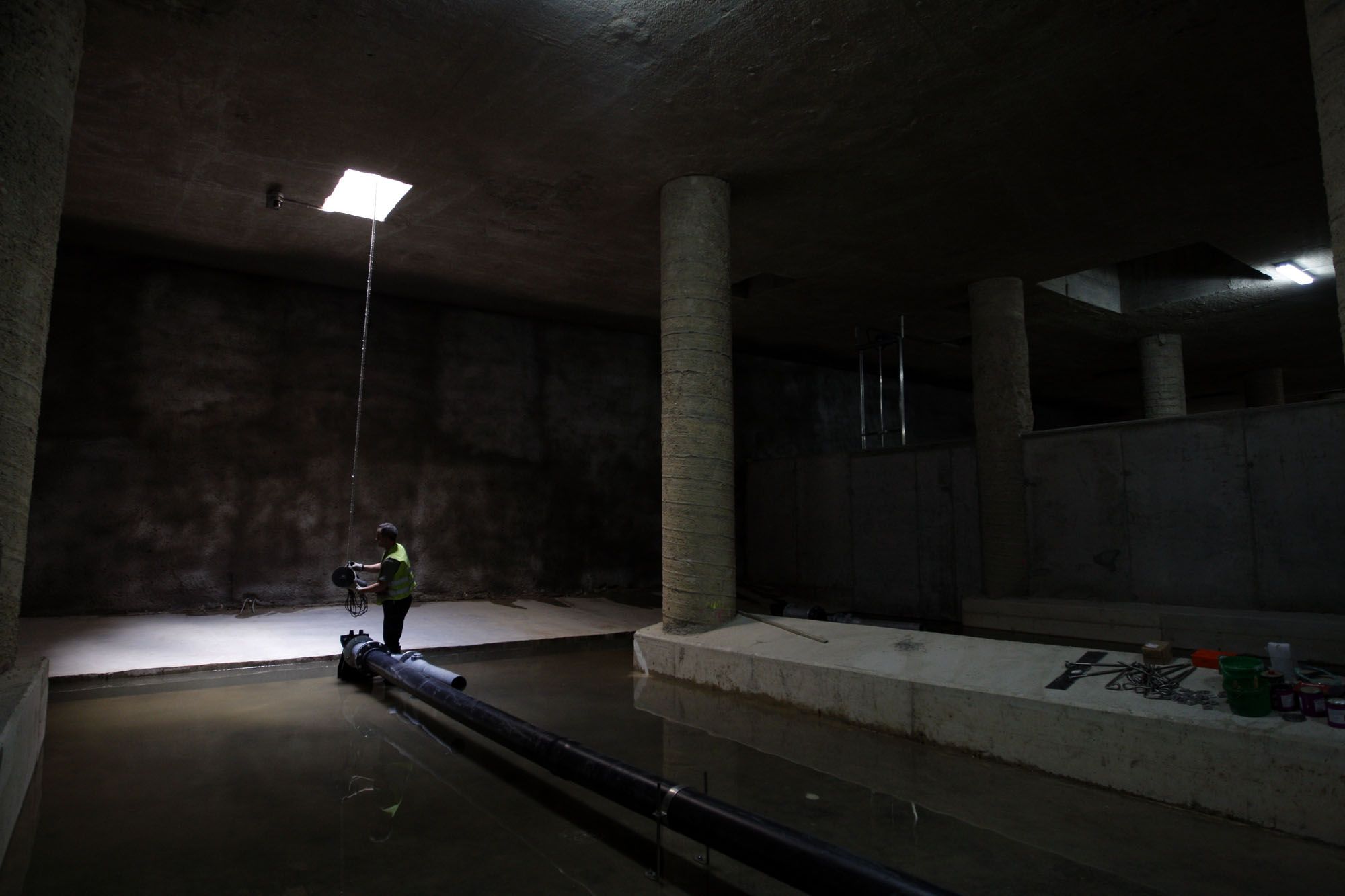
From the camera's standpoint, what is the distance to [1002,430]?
11.5 m

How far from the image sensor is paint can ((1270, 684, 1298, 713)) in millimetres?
4125

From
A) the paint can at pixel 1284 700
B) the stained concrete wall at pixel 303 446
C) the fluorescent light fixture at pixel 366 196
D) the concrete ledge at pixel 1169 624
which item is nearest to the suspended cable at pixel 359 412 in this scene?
the stained concrete wall at pixel 303 446

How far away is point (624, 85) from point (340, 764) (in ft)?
19.7

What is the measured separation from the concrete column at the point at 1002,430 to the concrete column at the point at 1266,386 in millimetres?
10903

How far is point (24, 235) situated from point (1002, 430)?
1149 cm

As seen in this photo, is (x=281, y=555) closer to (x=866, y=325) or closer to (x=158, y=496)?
(x=158, y=496)

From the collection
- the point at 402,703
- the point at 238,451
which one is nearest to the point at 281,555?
the point at 238,451

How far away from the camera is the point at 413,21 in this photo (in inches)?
236

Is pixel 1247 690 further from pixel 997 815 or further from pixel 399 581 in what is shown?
pixel 399 581

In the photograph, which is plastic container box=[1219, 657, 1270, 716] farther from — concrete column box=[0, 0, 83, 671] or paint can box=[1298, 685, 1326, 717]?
concrete column box=[0, 0, 83, 671]

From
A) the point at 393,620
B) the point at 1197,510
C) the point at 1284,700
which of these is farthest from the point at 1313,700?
the point at 393,620

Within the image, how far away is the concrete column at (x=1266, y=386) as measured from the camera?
1822 centimetres

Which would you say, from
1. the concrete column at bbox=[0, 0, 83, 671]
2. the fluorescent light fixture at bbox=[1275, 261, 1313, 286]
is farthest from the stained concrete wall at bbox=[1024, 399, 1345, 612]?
the concrete column at bbox=[0, 0, 83, 671]

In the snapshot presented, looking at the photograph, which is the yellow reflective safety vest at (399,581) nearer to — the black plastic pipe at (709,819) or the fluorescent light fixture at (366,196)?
the black plastic pipe at (709,819)
